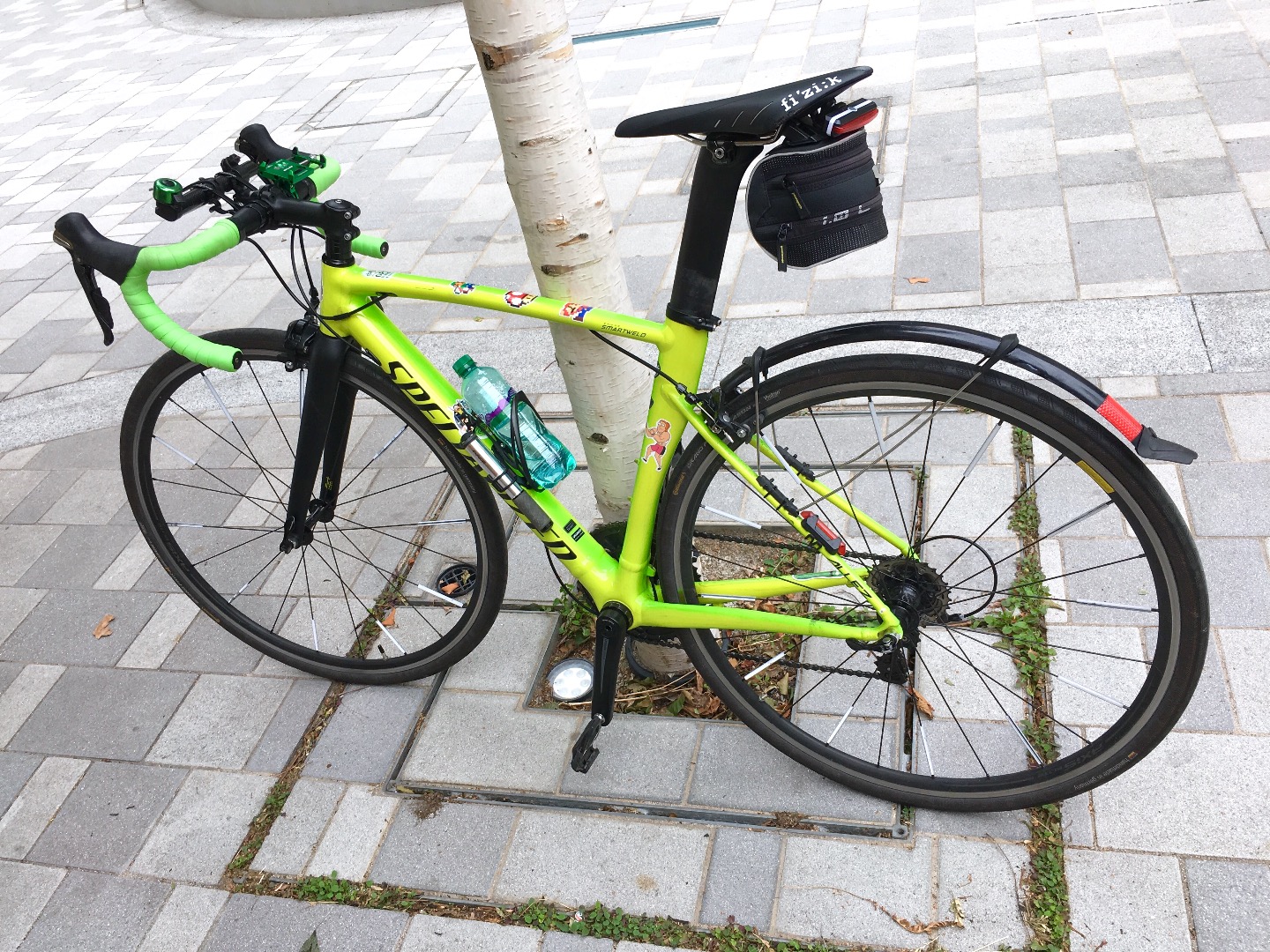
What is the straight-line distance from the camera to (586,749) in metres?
2.37

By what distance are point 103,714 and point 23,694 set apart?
0.34 meters

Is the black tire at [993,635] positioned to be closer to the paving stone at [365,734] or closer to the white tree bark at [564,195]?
the white tree bark at [564,195]

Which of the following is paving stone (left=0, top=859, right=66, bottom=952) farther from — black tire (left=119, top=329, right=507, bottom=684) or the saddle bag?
the saddle bag

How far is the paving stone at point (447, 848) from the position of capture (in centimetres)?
230

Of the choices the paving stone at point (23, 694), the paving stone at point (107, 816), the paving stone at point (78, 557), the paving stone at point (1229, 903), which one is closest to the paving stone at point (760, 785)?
the paving stone at point (1229, 903)

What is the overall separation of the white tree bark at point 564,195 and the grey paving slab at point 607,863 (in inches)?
33.5

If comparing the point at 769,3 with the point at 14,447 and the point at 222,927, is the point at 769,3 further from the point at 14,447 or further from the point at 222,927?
the point at 222,927

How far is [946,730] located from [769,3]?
6.66 meters

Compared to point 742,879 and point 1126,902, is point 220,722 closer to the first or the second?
point 742,879

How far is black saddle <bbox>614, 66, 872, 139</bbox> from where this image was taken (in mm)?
1646

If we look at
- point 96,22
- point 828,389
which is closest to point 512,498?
point 828,389

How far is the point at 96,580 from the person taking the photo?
3.43 metres

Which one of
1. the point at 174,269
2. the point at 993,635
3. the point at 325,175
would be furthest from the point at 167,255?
the point at 993,635

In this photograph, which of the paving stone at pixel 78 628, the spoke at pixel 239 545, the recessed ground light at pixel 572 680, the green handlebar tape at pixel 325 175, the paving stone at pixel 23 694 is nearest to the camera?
the green handlebar tape at pixel 325 175
